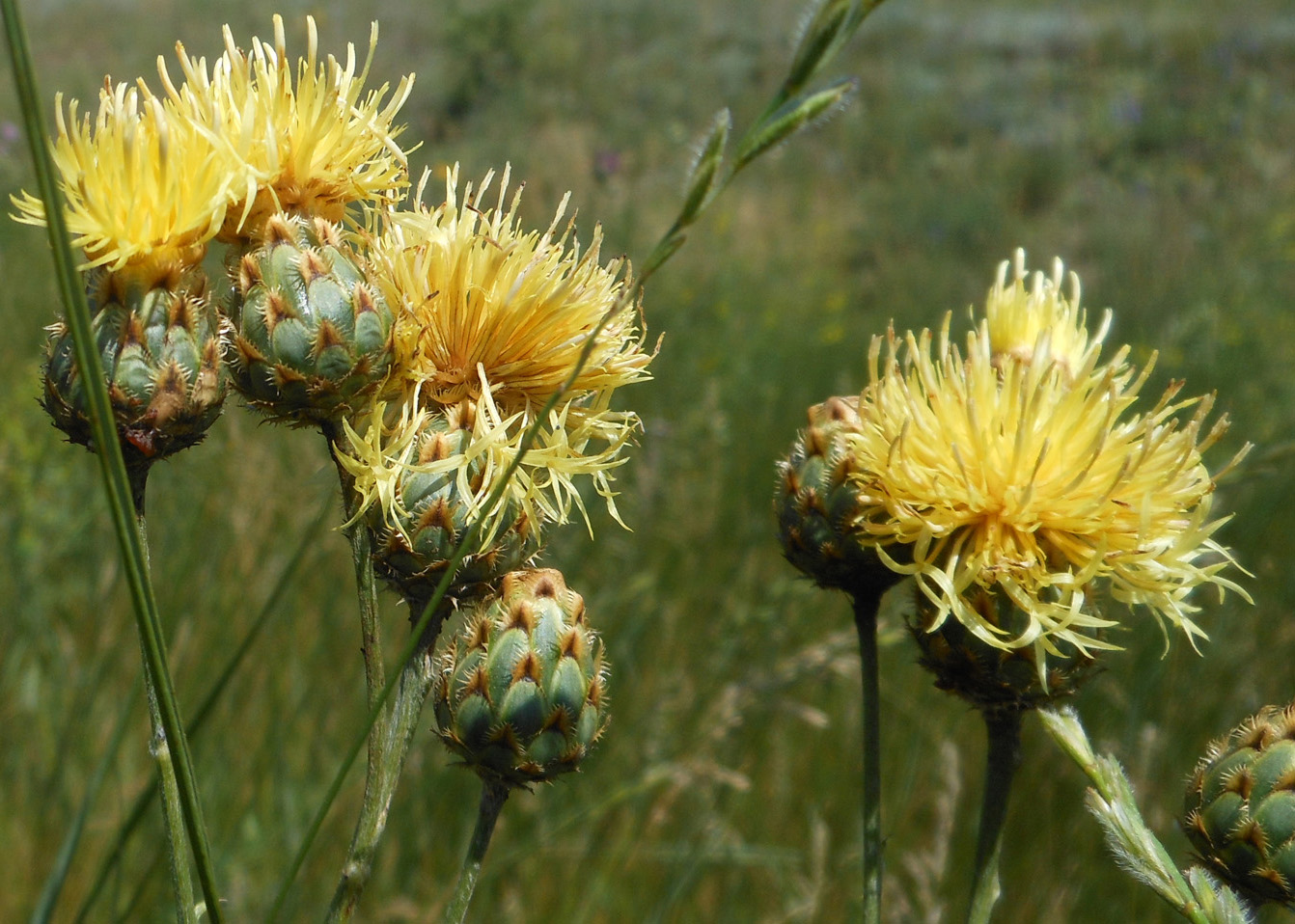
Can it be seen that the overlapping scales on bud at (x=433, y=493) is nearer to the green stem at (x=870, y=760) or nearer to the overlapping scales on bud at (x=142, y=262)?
the overlapping scales on bud at (x=142, y=262)

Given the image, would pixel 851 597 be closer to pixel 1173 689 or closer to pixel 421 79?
pixel 1173 689

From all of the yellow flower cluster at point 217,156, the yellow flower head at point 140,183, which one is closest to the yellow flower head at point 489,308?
the yellow flower cluster at point 217,156

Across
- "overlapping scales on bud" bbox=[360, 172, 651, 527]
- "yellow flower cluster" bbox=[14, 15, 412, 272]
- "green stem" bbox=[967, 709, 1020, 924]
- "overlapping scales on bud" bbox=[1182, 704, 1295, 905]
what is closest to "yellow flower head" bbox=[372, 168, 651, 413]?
"overlapping scales on bud" bbox=[360, 172, 651, 527]

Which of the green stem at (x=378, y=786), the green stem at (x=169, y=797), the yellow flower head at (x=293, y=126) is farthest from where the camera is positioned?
the yellow flower head at (x=293, y=126)

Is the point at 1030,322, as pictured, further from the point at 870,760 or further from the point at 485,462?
the point at 485,462

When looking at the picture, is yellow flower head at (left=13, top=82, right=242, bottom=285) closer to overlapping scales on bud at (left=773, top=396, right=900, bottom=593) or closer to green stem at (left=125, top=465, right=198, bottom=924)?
green stem at (left=125, top=465, right=198, bottom=924)
